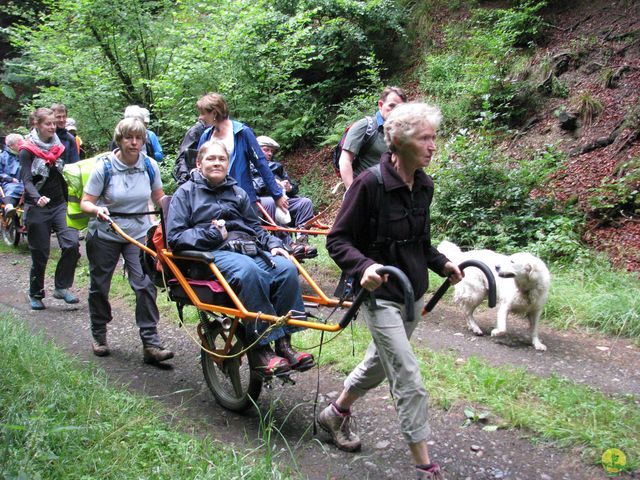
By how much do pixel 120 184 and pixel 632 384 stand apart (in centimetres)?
486

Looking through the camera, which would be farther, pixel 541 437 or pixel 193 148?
pixel 193 148

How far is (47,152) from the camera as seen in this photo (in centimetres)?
734

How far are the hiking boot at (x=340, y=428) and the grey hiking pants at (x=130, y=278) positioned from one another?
2.35 meters

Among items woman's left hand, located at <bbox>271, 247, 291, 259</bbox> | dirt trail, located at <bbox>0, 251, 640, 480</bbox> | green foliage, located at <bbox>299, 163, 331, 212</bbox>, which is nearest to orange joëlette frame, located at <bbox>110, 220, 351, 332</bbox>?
woman's left hand, located at <bbox>271, 247, 291, 259</bbox>

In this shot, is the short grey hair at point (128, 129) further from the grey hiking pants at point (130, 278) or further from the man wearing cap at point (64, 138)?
the man wearing cap at point (64, 138)

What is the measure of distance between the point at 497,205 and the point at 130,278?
5683 millimetres

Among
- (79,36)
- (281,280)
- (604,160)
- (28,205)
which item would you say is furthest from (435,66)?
(281,280)

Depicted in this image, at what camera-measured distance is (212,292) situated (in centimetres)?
398

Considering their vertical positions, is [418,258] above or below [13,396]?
above

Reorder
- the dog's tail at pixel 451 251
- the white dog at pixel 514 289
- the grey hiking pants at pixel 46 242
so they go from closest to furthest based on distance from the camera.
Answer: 1. the white dog at pixel 514 289
2. the dog's tail at pixel 451 251
3. the grey hiking pants at pixel 46 242

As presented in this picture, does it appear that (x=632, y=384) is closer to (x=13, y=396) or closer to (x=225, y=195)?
(x=225, y=195)

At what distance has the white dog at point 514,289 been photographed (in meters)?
5.60

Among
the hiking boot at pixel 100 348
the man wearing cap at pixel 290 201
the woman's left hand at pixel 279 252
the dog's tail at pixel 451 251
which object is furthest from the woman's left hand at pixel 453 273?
the hiking boot at pixel 100 348

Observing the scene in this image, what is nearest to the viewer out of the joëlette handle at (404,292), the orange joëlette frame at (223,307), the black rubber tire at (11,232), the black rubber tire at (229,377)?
the joëlette handle at (404,292)
